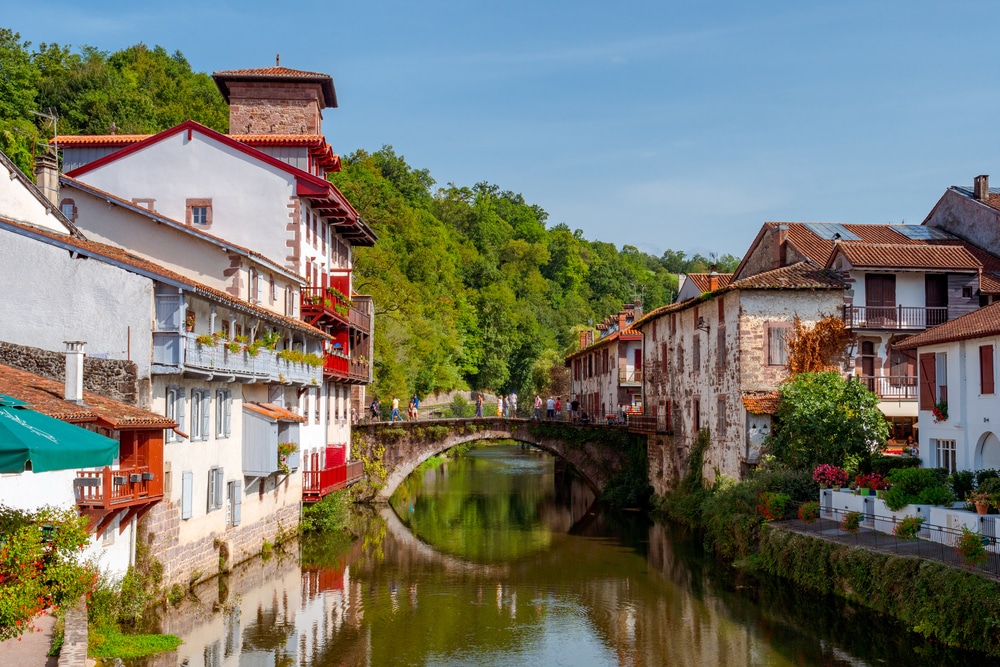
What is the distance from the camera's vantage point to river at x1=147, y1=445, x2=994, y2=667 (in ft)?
70.3

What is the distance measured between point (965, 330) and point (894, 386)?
34.5 feet

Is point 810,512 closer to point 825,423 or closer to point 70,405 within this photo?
point 825,423

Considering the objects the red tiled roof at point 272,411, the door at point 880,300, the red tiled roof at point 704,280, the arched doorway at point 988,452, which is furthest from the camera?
the red tiled roof at point 704,280

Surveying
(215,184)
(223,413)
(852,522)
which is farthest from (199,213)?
(852,522)

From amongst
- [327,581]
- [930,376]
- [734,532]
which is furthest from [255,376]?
[930,376]

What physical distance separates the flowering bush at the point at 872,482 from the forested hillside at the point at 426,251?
32435 millimetres

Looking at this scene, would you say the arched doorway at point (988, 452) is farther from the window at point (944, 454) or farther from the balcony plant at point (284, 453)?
the balcony plant at point (284, 453)

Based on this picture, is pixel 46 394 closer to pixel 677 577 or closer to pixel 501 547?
pixel 677 577

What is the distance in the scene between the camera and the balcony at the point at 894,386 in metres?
38.3

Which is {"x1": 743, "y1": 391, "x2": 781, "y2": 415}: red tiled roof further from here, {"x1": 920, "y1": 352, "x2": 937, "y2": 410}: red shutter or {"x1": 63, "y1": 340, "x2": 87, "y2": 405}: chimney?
{"x1": 63, "y1": 340, "x2": 87, "y2": 405}: chimney

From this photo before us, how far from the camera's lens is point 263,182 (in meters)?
36.9

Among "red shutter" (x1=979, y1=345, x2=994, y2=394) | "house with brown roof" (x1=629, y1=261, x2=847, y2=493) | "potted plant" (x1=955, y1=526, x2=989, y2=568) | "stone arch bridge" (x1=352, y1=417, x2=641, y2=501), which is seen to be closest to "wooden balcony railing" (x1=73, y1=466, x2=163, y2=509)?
"potted plant" (x1=955, y1=526, x2=989, y2=568)

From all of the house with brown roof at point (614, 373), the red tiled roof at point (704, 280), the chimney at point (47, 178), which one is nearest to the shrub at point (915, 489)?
the red tiled roof at point (704, 280)

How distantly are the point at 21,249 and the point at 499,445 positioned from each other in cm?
8659
